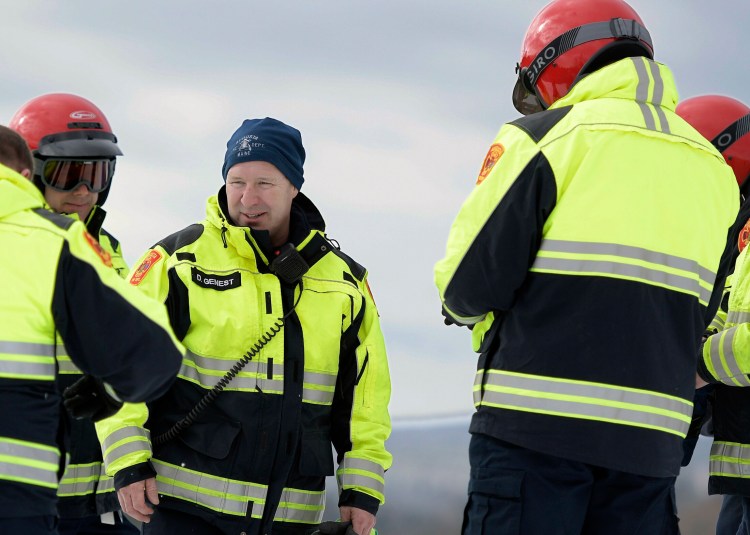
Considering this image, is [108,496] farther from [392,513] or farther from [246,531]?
[392,513]

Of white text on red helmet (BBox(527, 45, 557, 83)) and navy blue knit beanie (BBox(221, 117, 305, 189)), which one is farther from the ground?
white text on red helmet (BBox(527, 45, 557, 83))

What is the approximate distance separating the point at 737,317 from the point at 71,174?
108 inches

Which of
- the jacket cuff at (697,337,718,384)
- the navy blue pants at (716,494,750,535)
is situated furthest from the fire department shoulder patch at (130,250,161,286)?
the navy blue pants at (716,494,750,535)

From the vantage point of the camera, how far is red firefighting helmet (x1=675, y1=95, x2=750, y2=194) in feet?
15.8

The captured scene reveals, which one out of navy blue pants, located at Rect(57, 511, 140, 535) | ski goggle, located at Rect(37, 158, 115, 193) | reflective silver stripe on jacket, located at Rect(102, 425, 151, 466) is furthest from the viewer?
ski goggle, located at Rect(37, 158, 115, 193)

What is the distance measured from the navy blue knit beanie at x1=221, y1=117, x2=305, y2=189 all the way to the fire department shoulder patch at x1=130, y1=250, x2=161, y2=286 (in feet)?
1.55

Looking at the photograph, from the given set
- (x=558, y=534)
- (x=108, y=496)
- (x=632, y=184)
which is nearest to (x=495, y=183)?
(x=632, y=184)

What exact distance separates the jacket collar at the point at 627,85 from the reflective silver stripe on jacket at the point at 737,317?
116 centimetres

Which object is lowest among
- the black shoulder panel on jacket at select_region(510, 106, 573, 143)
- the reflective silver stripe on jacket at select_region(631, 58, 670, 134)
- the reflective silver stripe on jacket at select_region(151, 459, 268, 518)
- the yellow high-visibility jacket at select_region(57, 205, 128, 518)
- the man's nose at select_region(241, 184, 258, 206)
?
the yellow high-visibility jacket at select_region(57, 205, 128, 518)

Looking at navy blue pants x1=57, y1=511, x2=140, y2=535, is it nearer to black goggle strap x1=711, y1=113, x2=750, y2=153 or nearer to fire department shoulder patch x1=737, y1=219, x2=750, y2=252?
fire department shoulder patch x1=737, y1=219, x2=750, y2=252

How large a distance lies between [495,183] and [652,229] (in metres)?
0.44

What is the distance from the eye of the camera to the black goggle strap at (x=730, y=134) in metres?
4.89

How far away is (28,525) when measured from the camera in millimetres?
2518

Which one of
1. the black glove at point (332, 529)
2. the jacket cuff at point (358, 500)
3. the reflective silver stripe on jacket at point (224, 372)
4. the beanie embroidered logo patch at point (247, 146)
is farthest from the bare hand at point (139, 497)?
the beanie embroidered logo patch at point (247, 146)
